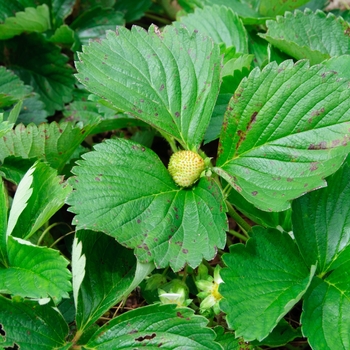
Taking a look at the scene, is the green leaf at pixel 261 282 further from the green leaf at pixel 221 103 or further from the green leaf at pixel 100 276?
the green leaf at pixel 221 103

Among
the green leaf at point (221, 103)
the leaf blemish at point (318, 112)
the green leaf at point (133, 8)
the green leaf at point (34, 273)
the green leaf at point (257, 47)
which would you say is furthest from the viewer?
the green leaf at point (133, 8)

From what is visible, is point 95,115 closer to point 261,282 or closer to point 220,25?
point 220,25

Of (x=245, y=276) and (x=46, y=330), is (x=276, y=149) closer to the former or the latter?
(x=245, y=276)

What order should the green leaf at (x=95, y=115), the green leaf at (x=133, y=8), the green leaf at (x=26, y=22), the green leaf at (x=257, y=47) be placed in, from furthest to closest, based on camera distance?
1. the green leaf at (x=133, y=8)
2. the green leaf at (x=26, y=22)
3. the green leaf at (x=257, y=47)
4. the green leaf at (x=95, y=115)

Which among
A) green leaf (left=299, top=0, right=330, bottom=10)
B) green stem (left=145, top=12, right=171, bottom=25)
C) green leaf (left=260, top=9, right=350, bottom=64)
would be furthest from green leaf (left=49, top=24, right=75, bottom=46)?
green leaf (left=299, top=0, right=330, bottom=10)

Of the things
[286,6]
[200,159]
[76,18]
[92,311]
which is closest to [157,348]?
[92,311]

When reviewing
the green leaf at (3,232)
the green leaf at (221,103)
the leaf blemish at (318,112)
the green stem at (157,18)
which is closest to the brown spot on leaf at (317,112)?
the leaf blemish at (318,112)
